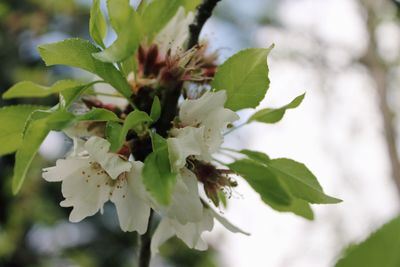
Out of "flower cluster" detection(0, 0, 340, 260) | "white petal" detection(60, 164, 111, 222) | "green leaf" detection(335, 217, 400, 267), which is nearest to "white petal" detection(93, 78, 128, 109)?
"flower cluster" detection(0, 0, 340, 260)

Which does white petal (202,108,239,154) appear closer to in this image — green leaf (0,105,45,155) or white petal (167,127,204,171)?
white petal (167,127,204,171)

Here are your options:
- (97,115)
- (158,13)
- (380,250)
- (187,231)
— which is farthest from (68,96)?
(380,250)

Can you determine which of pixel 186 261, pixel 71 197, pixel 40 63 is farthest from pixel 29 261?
pixel 71 197

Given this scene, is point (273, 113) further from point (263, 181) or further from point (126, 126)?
point (126, 126)

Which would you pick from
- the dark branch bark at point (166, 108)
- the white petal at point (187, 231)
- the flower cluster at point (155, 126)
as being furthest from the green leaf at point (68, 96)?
the white petal at point (187, 231)

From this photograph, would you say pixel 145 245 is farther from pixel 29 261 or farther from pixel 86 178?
pixel 29 261

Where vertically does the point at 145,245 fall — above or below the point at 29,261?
above
